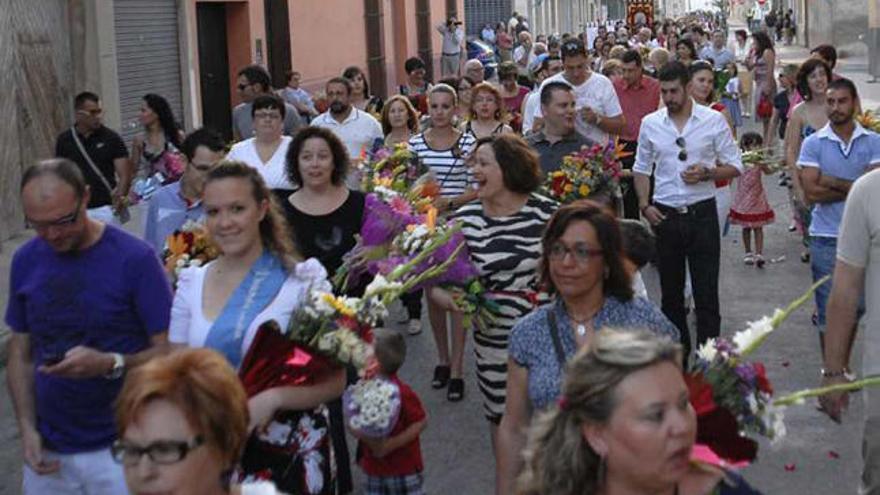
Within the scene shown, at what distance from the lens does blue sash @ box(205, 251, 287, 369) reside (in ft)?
17.4

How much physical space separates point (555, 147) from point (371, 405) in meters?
3.63

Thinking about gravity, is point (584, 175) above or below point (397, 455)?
above

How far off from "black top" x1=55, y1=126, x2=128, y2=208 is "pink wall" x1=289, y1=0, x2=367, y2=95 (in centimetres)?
1498

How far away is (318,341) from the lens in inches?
209

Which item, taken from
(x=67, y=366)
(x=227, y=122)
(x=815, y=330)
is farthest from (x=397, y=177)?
(x=227, y=122)

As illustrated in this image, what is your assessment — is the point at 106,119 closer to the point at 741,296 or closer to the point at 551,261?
the point at 741,296

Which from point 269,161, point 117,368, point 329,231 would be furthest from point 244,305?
point 269,161

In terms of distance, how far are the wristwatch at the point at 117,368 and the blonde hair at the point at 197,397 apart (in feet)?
5.21

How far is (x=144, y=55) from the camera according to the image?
2055 centimetres

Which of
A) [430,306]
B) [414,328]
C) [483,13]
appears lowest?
[414,328]

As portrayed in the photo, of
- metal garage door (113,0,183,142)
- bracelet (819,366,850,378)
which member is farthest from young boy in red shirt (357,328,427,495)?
metal garage door (113,0,183,142)

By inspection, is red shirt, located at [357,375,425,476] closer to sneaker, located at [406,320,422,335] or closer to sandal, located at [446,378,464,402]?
sandal, located at [446,378,464,402]

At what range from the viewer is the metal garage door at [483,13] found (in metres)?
52.8

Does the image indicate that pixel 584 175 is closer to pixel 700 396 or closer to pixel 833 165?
pixel 833 165
